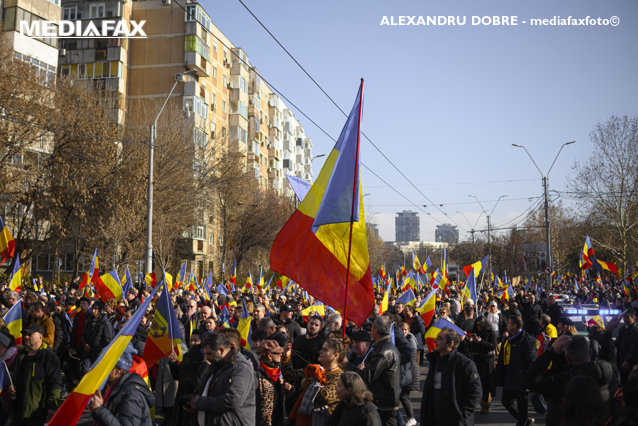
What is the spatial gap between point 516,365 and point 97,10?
152 feet

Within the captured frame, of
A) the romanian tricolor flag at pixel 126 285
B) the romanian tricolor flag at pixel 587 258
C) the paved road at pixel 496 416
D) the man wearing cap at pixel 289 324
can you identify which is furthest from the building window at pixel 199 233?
the paved road at pixel 496 416

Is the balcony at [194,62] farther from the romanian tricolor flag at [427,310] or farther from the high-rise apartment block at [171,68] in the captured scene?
the romanian tricolor flag at [427,310]

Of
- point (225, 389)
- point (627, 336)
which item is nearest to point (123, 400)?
point (225, 389)

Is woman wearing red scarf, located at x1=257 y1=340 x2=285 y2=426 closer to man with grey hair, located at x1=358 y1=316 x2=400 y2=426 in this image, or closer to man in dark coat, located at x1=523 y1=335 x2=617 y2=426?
man with grey hair, located at x1=358 y1=316 x2=400 y2=426

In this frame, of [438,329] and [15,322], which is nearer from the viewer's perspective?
[15,322]

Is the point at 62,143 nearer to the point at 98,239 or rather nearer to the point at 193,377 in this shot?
the point at 98,239

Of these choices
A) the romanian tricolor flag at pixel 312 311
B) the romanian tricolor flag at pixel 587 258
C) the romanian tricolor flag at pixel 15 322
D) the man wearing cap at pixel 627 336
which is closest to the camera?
the man wearing cap at pixel 627 336

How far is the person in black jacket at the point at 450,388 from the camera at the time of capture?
582 centimetres

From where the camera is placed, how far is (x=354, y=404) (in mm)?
4660

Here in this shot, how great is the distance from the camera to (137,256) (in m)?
32.9

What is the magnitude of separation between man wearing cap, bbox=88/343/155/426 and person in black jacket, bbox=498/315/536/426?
488cm

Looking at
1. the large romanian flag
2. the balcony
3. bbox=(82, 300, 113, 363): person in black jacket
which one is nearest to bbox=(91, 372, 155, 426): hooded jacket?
the large romanian flag

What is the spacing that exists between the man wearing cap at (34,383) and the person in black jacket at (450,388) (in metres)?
3.82
